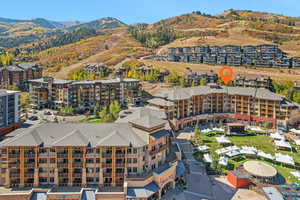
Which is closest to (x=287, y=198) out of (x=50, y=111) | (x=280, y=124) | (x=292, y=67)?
(x=280, y=124)

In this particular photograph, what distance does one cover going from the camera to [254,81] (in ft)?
332

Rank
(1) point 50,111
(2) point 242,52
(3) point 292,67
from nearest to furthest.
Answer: (1) point 50,111
(3) point 292,67
(2) point 242,52

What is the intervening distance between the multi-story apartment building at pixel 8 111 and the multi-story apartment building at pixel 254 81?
83.8 metres

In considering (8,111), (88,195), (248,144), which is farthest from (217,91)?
(8,111)

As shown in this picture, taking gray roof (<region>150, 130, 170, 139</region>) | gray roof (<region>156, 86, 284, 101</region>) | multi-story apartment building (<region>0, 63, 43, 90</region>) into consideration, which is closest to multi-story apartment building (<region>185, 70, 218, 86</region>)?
gray roof (<region>156, 86, 284, 101</region>)

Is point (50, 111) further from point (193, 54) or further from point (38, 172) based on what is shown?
Answer: point (193, 54)

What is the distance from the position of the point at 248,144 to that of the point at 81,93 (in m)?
58.1

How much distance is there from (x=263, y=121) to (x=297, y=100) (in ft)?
70.7

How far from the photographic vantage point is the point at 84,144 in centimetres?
4044

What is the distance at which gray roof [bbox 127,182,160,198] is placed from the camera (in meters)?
38.3

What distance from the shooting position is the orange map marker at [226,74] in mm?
114025

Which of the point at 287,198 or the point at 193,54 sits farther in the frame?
the point at 193,54

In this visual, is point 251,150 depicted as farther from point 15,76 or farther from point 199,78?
point 15,76

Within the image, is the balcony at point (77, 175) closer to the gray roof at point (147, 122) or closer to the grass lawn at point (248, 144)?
the gray roof at point (147, 122)
